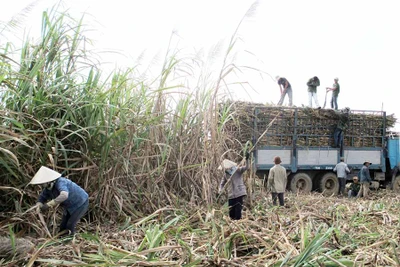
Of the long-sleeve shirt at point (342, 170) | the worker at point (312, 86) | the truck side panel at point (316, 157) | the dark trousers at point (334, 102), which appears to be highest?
the worker at point (312, 86)

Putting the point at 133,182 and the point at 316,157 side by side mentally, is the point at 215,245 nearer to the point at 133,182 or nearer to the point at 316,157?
the point at 133,182

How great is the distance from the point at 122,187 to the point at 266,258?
7.74 ft

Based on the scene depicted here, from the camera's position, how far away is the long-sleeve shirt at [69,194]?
194 inches

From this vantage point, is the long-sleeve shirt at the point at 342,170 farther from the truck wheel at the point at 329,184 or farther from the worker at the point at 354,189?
the truck wheel at the point at 329,184

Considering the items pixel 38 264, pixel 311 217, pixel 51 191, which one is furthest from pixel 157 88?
pixel 38 264

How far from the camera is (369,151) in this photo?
43.9ft

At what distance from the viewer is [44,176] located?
4.84m

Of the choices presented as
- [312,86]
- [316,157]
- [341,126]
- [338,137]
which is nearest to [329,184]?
[316,157]

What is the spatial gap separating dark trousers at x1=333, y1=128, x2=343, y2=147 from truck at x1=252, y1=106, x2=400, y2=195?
90 mm

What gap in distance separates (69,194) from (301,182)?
8.54 m

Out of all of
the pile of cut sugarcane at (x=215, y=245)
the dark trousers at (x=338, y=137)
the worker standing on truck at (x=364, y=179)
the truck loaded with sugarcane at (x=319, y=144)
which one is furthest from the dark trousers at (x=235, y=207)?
the dark trousers at (x=338, y=137)

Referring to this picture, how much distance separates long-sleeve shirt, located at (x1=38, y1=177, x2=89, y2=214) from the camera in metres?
4.93

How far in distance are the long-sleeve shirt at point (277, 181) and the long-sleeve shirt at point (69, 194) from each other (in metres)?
4.55

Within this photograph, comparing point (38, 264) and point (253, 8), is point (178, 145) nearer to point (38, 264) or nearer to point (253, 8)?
point (253, 8)
